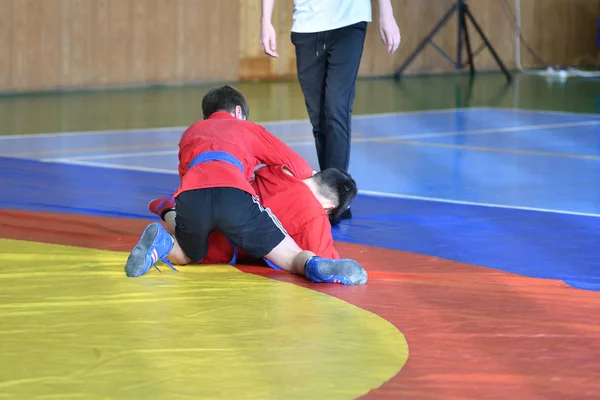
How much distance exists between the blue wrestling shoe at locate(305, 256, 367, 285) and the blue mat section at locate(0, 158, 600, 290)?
641mm

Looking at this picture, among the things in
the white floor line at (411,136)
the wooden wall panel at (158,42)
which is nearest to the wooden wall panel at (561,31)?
the wooden wall panel at (158,42)

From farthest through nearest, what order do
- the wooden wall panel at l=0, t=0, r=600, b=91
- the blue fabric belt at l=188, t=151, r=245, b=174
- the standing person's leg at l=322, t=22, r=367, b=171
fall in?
the wooden wall panel at l=0, t=0, r=600, b=91 → the standing person's leg at l=322, t=22, r=367, b=171 → the blue fabric belt at l=188, t=151, r=245, b=174

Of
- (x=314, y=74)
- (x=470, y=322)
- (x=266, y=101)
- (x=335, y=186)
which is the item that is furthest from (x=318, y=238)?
(x=266, y=101)

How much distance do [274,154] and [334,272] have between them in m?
0.53

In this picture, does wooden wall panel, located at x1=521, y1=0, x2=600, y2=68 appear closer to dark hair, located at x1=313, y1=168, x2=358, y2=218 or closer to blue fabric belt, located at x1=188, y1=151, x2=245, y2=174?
dark hair, located at x1=313, y1=168, x2=358, y2=218

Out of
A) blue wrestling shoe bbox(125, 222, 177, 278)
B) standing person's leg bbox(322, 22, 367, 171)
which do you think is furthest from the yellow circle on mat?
standing person's leg bbox(322, 22, 367, 171)

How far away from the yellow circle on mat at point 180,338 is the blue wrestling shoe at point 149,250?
0.14 ft

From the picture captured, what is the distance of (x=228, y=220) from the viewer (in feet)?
11.7

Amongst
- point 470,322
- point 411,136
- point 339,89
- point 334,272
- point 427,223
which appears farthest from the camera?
point 411,136

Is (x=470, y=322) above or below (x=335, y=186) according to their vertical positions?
below

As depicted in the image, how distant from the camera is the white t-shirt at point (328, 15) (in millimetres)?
4848

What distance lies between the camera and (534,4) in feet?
55.8

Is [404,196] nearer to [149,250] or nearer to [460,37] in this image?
[149,250]

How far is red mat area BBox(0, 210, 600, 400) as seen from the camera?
2529 millimetres
